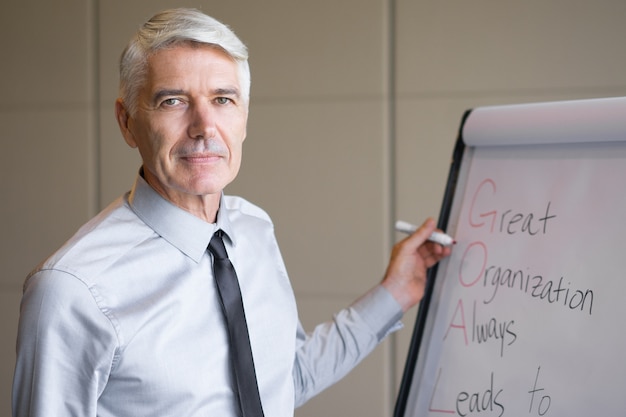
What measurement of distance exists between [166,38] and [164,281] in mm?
401

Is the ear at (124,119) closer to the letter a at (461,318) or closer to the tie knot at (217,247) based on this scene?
the tie knot at (217,247)

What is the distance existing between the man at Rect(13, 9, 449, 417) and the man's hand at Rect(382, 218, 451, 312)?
10.8 inches

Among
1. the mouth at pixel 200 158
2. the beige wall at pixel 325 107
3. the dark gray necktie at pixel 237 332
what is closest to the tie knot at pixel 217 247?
the dark gray necktie at pixel 237 332

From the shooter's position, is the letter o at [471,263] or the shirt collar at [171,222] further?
the letter o at [471,263]

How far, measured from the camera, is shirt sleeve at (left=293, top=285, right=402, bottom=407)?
61.2 inches

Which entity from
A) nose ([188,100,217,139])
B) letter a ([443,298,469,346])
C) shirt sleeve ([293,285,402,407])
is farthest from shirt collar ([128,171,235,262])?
letter a ([443,298,469,346])

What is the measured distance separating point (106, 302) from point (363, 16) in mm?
1813

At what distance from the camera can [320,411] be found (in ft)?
9.34

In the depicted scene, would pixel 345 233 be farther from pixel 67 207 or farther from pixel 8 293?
pixel 8 293

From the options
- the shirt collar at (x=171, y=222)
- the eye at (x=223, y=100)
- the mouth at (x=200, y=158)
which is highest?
the eye at (x=223, y=100)

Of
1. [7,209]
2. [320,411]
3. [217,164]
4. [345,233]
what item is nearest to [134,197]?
[217,164]

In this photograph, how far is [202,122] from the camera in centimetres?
124

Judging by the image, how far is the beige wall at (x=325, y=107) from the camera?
253 cm

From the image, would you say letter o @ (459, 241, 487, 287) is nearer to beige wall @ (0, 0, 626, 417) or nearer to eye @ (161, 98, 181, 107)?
eye @ (161, 98, 181, 107)
